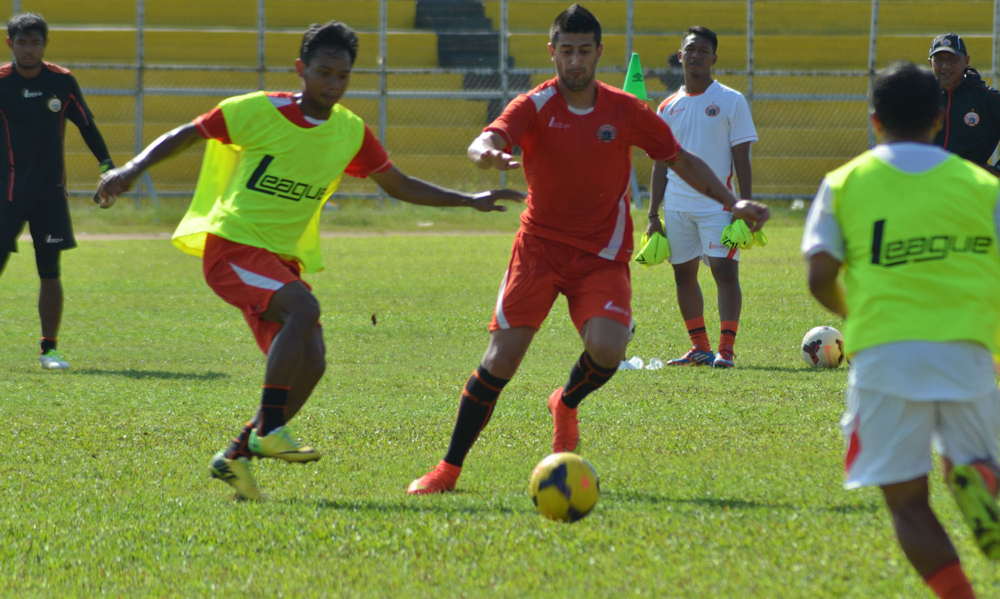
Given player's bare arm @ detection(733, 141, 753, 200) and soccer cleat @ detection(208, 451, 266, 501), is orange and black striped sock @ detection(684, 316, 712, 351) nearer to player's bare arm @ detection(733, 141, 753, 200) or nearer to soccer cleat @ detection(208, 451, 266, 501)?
player's bare arm @ detection(733, 141, 753, 200)

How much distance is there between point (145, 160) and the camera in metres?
5.24

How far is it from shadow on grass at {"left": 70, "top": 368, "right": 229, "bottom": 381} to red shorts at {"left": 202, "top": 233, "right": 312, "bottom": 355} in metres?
3.86

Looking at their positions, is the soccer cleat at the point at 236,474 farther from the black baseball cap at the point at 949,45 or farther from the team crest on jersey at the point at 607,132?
the black baseball cap at the point at 949,45

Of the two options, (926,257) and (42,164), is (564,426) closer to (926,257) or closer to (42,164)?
(926,257)

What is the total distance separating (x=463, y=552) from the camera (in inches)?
166

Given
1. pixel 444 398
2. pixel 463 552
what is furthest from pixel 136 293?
pixel 463 552

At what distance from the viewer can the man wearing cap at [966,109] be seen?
27.7ft

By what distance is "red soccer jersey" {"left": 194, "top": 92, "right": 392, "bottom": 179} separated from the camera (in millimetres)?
5309

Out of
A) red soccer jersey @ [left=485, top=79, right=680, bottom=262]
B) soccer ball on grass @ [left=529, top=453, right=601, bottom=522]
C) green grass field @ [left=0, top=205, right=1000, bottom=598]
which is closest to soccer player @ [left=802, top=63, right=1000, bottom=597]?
green grass field @ [left=0, top=205, right=1000, bottom=598]

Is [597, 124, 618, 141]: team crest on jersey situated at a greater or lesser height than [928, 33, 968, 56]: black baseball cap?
lesser

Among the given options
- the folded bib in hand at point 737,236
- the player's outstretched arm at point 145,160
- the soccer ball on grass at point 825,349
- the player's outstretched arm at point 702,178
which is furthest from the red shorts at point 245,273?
the soccer ball on grass at point 825,349

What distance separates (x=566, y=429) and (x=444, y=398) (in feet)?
7.68

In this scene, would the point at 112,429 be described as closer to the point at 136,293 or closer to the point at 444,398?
the point at 444,398

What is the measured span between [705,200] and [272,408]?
17.0ft
